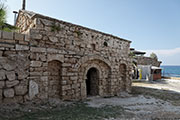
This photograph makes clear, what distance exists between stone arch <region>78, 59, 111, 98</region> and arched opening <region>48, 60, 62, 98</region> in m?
1.19

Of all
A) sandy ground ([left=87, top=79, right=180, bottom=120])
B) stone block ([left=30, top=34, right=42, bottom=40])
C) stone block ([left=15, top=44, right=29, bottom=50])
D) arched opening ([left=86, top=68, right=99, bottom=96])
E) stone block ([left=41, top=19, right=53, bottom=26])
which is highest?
stone block ([left=41, top=19, right=53, bottom=26])

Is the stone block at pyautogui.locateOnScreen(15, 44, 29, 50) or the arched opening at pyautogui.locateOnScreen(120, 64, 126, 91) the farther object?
the arched opening at pyautogui.locateOnScreen(120, 64, 126, 91)

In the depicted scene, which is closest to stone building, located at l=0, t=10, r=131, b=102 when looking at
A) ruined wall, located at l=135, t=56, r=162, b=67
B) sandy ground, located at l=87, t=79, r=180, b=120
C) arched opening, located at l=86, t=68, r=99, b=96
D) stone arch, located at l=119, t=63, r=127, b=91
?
arched opening, located at l=86, t=68, r=99, b=96

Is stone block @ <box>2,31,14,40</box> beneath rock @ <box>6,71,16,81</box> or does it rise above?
above

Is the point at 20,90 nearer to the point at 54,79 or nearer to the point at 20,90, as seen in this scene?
the point at 20,90

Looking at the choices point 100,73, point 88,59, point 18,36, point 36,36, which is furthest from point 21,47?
point 100,73

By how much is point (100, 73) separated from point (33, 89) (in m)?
4.17

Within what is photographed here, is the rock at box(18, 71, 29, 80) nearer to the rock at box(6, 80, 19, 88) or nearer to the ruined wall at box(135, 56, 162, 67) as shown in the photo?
the rock at box(6, 80, 19, 88)

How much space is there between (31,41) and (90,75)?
4.51m

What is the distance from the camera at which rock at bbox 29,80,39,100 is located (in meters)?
5.01

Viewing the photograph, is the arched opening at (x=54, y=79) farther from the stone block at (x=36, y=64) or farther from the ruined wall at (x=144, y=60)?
the ruined wall at (x=144, y=60)

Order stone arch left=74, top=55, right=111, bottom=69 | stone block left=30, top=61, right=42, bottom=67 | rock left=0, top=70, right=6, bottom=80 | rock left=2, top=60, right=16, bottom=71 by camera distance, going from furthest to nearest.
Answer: stone arch left=74, top=55, right=111, bottom=69 → stone block left=30, top=61, right=42, bottom=67 → rock left=2, top=60, right=16, bottom=71 → rock left=0, top=70, right=6, bottom=80

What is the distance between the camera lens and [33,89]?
16.7ft

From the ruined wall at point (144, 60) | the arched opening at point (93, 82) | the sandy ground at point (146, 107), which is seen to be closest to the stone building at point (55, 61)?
the arched opening at point (93, 82)
